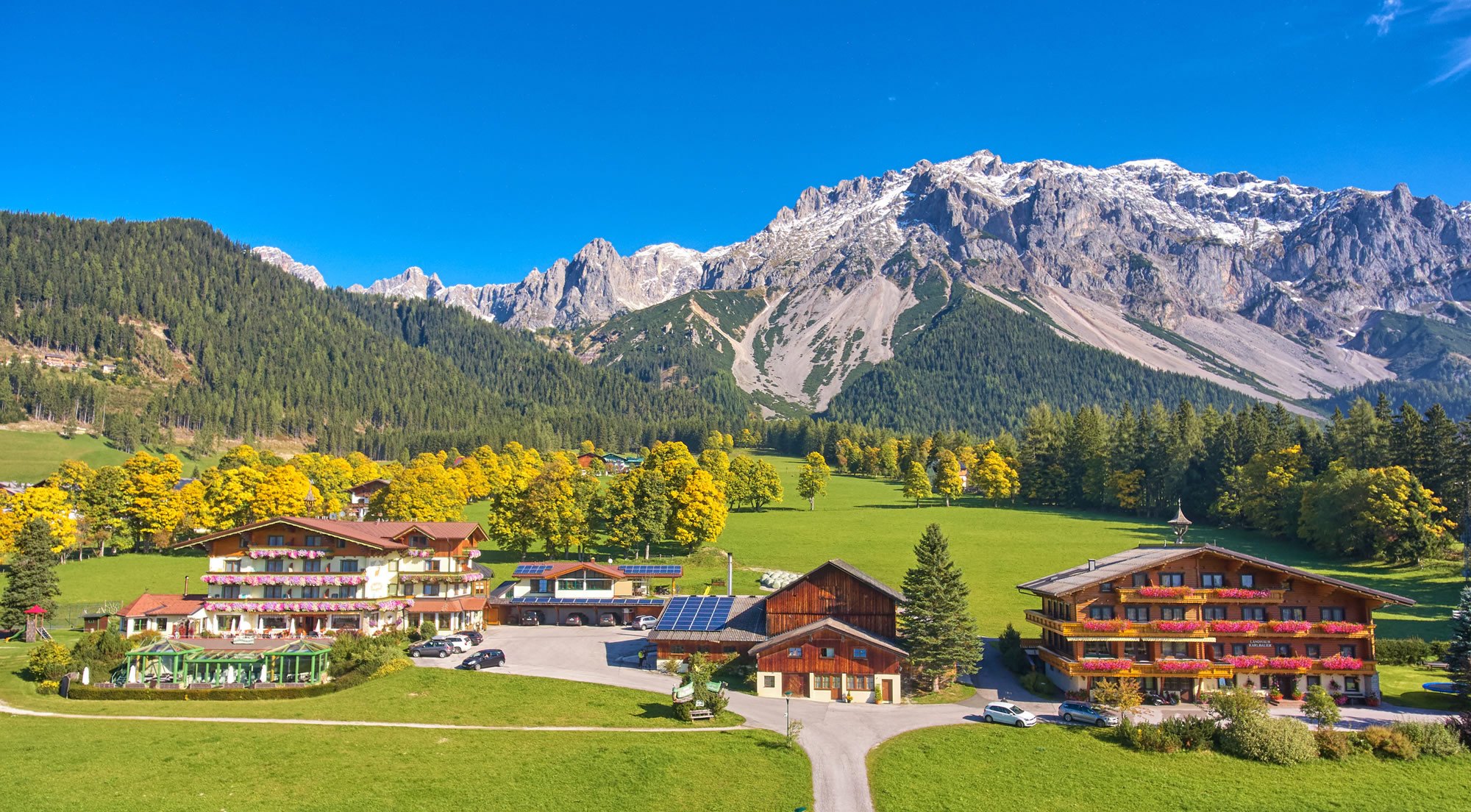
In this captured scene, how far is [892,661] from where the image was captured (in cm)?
5200

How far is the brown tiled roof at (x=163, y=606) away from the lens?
63844 mm

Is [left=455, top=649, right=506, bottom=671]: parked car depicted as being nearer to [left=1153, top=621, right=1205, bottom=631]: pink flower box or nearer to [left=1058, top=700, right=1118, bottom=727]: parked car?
[left=1058, top=700, right=1118, bottom=727]: parked car

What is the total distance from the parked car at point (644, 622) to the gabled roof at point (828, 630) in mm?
15975

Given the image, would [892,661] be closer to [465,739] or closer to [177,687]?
[465,739]

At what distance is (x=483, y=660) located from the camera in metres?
56.2

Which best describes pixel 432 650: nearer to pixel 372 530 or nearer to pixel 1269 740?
pixel 372 530

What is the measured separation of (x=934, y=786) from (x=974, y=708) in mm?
13327

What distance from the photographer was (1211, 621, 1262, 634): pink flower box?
5188 centimetres

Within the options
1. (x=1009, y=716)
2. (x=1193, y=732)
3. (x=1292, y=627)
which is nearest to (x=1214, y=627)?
(x=1292, y=627)

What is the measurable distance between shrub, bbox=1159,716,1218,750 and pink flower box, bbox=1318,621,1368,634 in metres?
14.4

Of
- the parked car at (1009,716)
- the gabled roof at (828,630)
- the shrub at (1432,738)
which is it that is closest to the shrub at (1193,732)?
the parked car at (1009,716)

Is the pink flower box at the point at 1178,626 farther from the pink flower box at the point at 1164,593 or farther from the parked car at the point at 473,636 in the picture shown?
the parked car at the point at 473,636

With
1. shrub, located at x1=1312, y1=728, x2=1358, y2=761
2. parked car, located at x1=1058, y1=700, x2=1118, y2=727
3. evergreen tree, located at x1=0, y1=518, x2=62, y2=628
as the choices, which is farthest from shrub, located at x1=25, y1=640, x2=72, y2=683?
shrub, located at x1=1312, y1=728, x2=1358, y2=761

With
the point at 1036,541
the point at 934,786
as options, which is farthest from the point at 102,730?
the point at 1036,541
